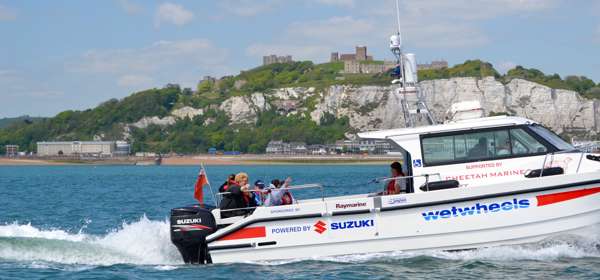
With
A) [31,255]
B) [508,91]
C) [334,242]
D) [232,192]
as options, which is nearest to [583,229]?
[334,242]

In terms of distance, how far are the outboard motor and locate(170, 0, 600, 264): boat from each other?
0.05 ft

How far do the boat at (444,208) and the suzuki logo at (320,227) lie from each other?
0.6 inches

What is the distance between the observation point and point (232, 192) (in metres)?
15.2

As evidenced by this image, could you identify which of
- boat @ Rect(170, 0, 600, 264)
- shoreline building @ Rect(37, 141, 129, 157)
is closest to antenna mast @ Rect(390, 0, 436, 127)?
boat @ Rect(170, 0, 600, 264)

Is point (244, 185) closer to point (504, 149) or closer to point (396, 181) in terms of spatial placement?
point (396, 181)

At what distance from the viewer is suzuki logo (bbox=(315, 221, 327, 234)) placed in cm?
1468

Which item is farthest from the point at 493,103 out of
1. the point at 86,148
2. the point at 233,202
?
the point at 233,202

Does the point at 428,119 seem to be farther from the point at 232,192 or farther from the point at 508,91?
the point at 508,91

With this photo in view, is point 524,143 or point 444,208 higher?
point 524,143

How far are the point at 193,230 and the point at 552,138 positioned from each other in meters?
5.71

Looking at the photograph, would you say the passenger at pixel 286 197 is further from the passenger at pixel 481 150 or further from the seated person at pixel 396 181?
the passenger at pixel 481 150

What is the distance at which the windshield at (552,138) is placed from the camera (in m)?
15.0

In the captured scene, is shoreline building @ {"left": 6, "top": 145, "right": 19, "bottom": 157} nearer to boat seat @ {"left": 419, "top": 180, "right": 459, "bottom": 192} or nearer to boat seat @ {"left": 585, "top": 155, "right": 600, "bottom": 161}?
boat seat @ {"left": 419, "top": 180, "right": 459, "bottom": 192}

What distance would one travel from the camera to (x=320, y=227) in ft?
48.2
